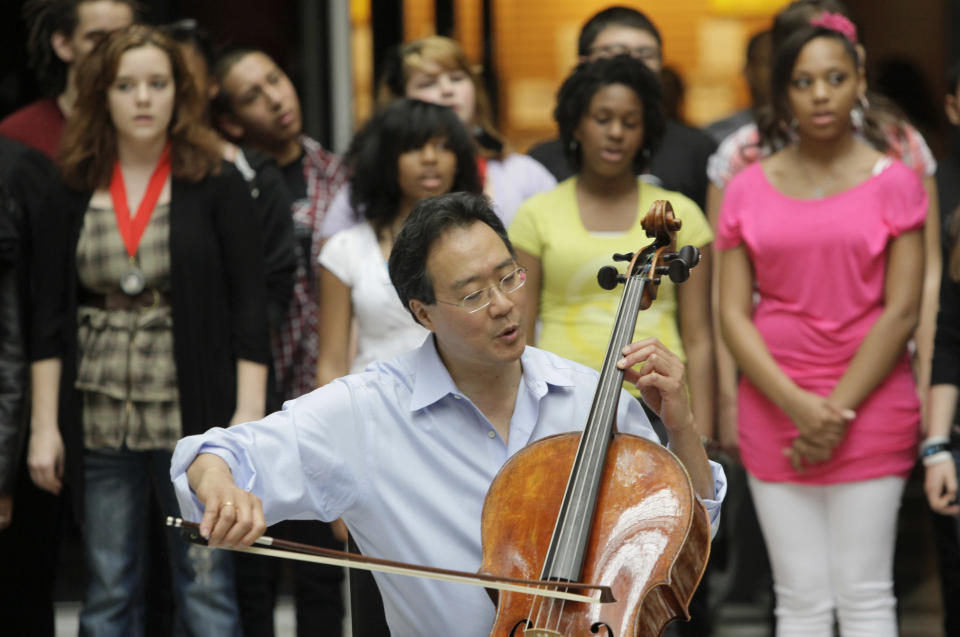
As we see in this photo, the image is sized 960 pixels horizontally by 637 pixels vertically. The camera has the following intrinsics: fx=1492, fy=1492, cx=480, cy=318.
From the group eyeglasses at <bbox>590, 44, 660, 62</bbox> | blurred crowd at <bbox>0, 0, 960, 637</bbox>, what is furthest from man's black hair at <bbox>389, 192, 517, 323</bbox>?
eyeglasses at <bbox>590, 44, 660, 62</bbox>

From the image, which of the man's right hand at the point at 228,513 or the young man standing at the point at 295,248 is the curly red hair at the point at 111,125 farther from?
the man's right hand at the point at 228,513

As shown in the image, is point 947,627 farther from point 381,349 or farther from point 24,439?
point 24,439

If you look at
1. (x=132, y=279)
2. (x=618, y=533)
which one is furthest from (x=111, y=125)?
(x=618, y=533)

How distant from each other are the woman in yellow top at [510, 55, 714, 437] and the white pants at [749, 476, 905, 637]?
1.02ft

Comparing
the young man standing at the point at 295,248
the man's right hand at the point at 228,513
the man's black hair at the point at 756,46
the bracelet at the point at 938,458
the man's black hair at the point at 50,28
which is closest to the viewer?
the man's right hand at the point at 228,513

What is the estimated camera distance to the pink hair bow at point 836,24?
3.72m

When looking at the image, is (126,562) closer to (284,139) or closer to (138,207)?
(138,207)

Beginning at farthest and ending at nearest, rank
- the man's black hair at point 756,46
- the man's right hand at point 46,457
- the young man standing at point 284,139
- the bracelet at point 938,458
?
the man's black hair at point 756,46 → the young man standing at point 284,139 → the man's right hand at point 46,457 → the bracelet at point 938,458

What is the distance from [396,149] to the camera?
3807mm

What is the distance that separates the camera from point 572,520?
225cm

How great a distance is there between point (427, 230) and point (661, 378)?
51 cm

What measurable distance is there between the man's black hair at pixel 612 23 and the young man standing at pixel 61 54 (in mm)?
1267

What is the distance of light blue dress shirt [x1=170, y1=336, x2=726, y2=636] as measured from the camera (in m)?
2.45

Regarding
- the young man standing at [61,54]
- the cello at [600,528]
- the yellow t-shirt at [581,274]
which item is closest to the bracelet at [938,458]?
the yellow t-shirt at [581,274]
